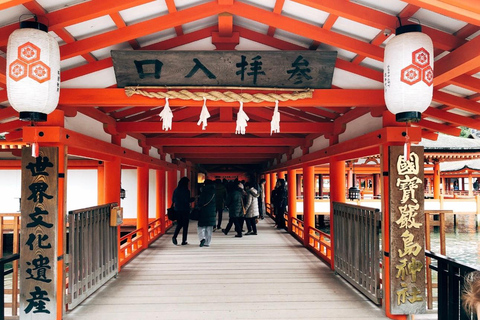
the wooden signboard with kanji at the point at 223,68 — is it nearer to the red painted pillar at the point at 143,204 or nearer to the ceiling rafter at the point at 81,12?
the ceiling rafter at the point at 81,12

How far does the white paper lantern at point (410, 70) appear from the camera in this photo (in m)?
2.95

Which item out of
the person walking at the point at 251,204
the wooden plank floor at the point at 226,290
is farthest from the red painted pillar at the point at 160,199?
the wooden plank floor at the point at 226,290

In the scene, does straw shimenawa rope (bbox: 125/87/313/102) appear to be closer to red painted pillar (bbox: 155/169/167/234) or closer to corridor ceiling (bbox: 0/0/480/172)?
corridor ceiling (bbox: 0/0/480/172)

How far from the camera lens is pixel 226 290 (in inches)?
203

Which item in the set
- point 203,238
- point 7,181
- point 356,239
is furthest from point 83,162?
point 356,239

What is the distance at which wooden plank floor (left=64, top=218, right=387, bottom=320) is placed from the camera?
14.2 ft

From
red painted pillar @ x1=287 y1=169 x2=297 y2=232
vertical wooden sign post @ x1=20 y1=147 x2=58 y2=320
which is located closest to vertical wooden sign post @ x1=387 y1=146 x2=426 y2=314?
vertical wooden sign post @ x1=20 y1=147 x2=58 y2=320

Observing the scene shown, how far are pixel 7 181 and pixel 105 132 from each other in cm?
703

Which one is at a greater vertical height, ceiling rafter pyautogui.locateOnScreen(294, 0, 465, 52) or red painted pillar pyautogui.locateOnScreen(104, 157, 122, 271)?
ceiling rafter pyautogui.locateOnScreen(294, 0, 465, 52)

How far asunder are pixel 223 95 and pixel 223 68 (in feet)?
1.05

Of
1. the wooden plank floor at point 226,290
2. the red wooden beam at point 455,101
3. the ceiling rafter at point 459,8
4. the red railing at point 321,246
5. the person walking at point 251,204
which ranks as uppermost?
the ceiling rafter at point 459,8

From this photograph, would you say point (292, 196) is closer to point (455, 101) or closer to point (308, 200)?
point (308, 200)

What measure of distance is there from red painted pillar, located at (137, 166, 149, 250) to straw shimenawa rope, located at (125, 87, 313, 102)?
485 cm

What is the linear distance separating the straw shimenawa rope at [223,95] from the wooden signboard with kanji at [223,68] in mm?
99
